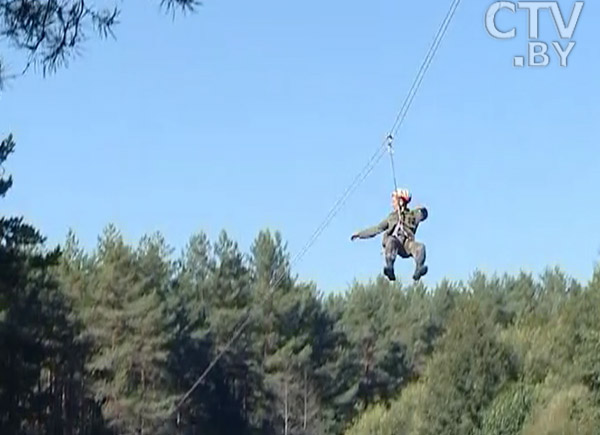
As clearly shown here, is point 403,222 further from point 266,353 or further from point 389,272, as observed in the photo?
point 266,353

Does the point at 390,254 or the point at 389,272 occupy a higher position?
the point at 390,254

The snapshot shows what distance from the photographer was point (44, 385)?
148ft

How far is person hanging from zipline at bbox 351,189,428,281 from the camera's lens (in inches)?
427

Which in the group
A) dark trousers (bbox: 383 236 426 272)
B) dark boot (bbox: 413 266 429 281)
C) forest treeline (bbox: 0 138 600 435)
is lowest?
dark boot (bbox: 413 266 429 281)

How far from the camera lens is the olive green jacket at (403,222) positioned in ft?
35.7

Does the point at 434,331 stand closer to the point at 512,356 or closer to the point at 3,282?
the point at 512,356

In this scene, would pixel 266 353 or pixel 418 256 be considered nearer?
pixel 418 256

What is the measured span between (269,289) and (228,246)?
12.0 ft

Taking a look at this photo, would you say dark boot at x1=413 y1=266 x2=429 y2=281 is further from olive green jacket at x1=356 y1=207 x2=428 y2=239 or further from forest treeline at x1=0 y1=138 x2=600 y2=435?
forest treeline at x1=0 y1=138 x2=600 y2=435

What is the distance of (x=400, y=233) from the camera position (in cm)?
1088

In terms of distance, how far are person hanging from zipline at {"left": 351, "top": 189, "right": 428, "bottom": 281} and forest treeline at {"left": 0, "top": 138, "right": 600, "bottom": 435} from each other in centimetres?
1969

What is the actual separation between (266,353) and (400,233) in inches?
1952

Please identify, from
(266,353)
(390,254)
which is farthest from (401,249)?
(266,353)

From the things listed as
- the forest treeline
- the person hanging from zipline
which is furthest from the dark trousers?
the forest treeline
